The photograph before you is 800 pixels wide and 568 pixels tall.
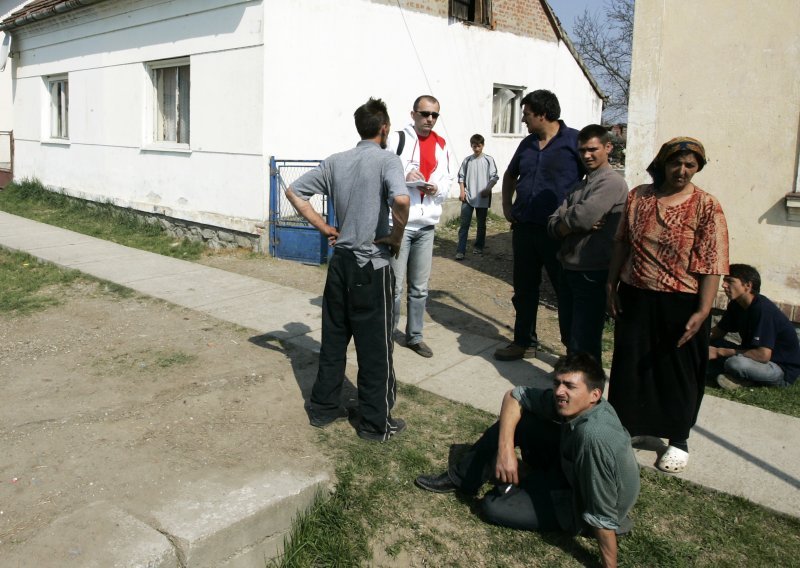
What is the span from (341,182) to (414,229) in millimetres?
1251

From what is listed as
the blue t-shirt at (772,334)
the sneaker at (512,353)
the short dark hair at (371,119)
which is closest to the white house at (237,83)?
the sneaker at (512,353)

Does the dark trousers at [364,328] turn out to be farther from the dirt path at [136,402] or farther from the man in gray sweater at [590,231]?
the man in gray sweater at [590,231]

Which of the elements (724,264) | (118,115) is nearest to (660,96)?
(724,264)

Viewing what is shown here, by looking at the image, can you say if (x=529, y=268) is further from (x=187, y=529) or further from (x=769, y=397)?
(x=187, y=529)

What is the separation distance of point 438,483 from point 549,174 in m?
2.41

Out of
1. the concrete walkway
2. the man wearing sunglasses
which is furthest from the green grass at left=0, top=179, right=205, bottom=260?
the man wearing sunglasses

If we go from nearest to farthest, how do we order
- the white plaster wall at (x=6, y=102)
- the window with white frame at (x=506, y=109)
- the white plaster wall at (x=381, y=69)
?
1. the white plaster wall at (x=381, y=69)
2. the window with white frame at (x=506, y=109)
3. the white plaster wall at (x=6, y=102)

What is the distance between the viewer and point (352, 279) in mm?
4004

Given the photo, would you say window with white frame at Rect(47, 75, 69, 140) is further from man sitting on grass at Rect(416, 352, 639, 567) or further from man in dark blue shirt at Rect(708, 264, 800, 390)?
man sitting on grass at Rect(416, 352, 639, 567)

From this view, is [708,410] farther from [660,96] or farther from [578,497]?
[660,96]

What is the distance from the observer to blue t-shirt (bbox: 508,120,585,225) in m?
5.07

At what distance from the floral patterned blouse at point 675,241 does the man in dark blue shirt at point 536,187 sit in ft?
3.96

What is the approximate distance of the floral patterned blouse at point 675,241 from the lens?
362 centimetres

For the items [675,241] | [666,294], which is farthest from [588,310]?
[675,241]
